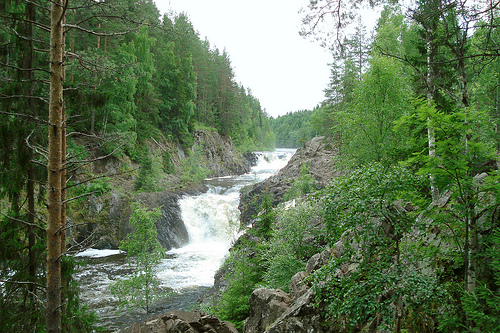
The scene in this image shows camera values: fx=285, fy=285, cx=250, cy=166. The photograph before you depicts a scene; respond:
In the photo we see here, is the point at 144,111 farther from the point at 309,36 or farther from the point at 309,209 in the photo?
the point at 309,36

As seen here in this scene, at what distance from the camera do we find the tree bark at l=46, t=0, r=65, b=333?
14.4 ft

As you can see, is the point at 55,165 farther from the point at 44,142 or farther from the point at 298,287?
the point at 298,287

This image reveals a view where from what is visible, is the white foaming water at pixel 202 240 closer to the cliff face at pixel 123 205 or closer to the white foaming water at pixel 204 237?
the white foaming water at pixel 204 237

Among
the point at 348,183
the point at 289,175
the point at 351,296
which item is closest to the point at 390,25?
the point at 289,175

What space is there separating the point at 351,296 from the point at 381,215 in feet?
4.71

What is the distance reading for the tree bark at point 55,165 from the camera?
173 inches

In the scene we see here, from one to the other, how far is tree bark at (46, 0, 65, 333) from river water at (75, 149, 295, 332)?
2.06 meters

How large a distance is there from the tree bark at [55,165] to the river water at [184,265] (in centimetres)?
206

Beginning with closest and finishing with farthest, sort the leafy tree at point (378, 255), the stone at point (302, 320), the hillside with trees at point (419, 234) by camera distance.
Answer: the hillside with trees at point (419, 234) < the leafy tree at point (378, 255) < the stone at point (302, 320)

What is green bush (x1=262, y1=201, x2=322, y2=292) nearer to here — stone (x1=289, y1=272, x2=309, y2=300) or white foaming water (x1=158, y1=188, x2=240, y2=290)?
stone (x1=289, y1=272, x2=309, y2=300)

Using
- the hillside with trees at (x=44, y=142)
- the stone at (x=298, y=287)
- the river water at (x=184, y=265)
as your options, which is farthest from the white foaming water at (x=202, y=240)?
the hillside with trees at (x=44, y=142)

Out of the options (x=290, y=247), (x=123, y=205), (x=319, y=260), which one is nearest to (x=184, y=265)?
(x=123, y=205)

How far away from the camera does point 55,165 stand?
14.9 feet

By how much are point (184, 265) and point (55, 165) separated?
50.9 ft
